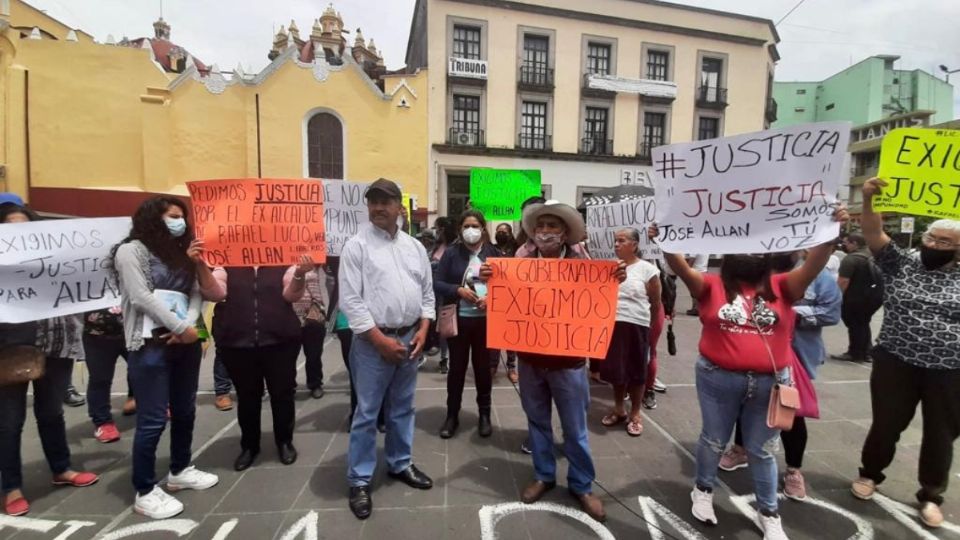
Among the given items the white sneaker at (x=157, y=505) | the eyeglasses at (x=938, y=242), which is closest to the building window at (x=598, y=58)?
the eyeglasses at (x=938, y=242)

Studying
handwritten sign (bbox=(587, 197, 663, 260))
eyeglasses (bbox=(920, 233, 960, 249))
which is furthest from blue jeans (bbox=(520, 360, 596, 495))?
eyeglasses (bbox=(920, 233, 960, 249))

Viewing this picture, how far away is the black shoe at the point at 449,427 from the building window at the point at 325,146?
730 inches

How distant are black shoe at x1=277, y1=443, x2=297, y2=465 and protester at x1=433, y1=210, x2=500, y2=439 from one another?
1.19 metres

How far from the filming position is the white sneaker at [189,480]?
3.09 metres

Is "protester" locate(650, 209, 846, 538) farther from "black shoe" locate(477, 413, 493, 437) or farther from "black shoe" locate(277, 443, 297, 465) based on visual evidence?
"black shoe" locate(277, 443, 297, 465)

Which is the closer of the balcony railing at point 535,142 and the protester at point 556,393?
the protester at point 556,393

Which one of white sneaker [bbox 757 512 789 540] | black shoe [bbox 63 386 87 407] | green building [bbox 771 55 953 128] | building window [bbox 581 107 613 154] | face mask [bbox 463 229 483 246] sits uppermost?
green building [bbox 771 55 953 128]

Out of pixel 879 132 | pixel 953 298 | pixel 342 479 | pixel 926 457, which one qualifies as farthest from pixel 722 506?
pixel 879 132

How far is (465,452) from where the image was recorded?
12.1ft

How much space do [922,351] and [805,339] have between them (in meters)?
0.58

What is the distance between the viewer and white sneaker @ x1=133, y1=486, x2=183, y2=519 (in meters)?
2.80

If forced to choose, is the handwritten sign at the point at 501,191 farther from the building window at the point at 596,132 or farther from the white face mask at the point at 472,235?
the building window at the point at 596,132

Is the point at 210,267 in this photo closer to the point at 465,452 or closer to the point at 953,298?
the point at 465,452

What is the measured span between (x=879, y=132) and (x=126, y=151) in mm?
50422
